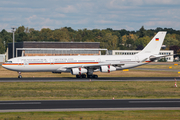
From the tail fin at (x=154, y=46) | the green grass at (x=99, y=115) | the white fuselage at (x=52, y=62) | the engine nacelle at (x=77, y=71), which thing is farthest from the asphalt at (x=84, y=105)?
the tail fin at (x=154, y=46)

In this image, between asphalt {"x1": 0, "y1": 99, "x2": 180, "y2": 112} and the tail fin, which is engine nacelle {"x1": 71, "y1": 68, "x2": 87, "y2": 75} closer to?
the tail fin

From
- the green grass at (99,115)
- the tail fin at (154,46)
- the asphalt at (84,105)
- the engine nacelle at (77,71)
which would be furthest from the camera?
the tail fin at (154,46)

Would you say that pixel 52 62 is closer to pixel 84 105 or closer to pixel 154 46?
pixel 154 46

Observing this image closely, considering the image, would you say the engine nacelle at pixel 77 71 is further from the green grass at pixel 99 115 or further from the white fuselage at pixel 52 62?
the green grass at pixel 99 115

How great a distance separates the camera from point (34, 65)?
50.1 metres

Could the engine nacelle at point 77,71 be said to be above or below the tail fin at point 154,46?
below

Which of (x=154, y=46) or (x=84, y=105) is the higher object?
(x=154, y=46)

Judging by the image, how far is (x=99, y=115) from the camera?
19.2 meters

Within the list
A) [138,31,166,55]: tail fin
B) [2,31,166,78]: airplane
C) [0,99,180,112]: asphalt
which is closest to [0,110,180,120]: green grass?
[0,99,180,112]: asphalt

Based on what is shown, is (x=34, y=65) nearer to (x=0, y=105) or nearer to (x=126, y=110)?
(x=0, y=105)

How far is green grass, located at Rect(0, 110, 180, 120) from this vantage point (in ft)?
60.7

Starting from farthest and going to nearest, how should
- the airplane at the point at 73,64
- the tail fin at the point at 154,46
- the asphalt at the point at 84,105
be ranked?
the tail fin at the point at 154,46 < the airplane at the point at 73,64 < the asphalt at the point at 84,105

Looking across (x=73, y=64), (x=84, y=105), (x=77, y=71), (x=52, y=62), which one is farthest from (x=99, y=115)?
(x=73, y=64)

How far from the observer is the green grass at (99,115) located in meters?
18.5
